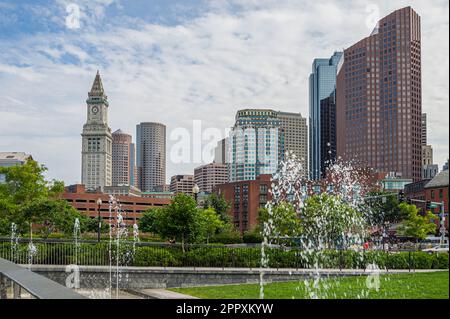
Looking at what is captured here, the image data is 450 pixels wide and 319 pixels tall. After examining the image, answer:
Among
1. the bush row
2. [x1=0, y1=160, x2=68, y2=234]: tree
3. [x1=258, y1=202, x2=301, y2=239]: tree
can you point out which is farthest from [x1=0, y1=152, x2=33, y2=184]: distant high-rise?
the bush row

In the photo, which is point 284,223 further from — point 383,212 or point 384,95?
point 384,95

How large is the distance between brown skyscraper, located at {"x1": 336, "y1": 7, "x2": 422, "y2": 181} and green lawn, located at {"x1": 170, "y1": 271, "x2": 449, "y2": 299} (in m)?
141

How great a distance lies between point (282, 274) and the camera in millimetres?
23766

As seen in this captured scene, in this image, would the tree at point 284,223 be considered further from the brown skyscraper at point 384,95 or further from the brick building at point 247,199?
the brown skyscraper at point 384,95

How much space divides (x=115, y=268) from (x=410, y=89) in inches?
6496

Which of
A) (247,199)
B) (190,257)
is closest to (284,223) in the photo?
(190,257)

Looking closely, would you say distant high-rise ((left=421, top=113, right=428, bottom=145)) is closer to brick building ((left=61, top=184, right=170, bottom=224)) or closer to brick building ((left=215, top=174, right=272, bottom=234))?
brick building ((left=61, top=184, right=170, bottom=224))

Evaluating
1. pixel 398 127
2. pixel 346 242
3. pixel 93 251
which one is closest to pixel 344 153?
pixel 398 127

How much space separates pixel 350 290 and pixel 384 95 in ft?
528

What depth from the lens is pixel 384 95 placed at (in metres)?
172

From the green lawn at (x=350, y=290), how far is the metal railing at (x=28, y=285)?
31.8 ft

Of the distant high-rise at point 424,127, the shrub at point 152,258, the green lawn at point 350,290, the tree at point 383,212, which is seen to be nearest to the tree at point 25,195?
the shrub at point 152,258

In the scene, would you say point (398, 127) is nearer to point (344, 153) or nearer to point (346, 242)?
point (344, 153)

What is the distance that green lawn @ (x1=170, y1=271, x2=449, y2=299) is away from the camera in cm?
1579
